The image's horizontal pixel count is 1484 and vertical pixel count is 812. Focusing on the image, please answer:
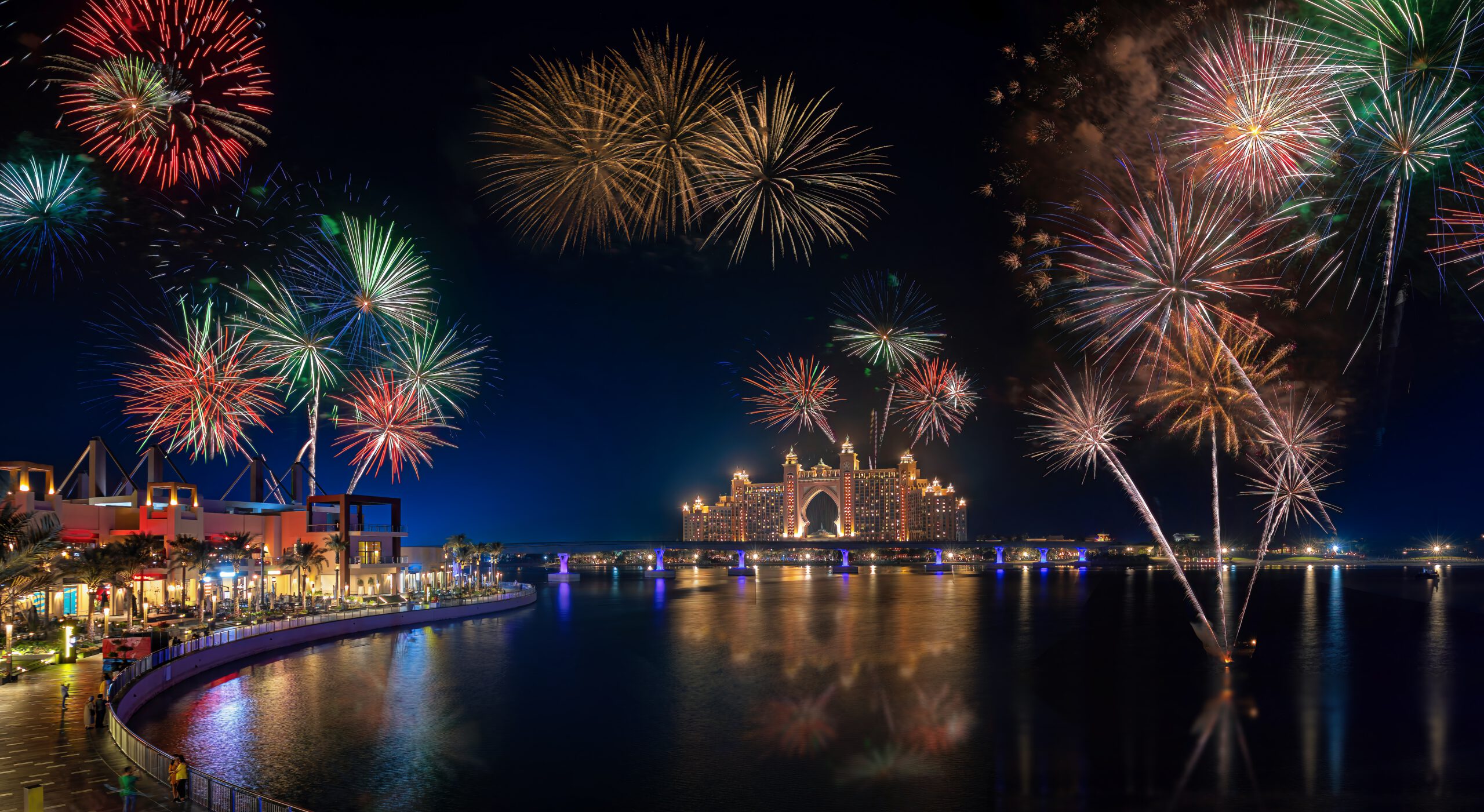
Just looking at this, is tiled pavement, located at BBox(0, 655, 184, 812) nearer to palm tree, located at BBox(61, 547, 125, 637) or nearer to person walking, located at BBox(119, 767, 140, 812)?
person walking, located at BBox(119, 767, 140, 812)


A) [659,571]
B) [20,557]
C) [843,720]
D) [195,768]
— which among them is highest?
[20,557]

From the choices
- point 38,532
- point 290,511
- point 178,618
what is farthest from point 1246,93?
point 290,511

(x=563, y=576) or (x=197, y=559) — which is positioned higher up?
(x=197, y=559)

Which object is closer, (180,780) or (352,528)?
(180,780)

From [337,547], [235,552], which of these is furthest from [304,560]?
[235,552]

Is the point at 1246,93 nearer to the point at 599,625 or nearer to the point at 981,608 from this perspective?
the point at 599,625

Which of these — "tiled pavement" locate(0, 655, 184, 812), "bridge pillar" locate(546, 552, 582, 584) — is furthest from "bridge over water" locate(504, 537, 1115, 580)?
"tiled pavement" locate(0, 655, 184, 812)

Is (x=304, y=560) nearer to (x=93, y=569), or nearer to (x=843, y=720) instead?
(x=93, y=569)
